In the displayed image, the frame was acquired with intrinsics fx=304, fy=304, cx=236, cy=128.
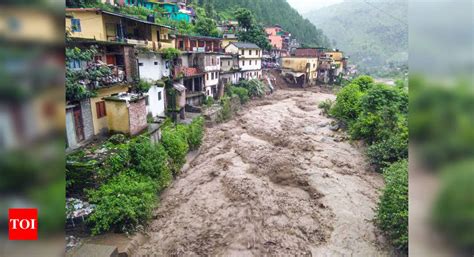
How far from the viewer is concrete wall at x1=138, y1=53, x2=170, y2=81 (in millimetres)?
17641

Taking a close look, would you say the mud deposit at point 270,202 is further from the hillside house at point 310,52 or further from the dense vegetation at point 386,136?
the hillside house at point 310,52

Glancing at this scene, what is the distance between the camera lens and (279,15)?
73.6 meters

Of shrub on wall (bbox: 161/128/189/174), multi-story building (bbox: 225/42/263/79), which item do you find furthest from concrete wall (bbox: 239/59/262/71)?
shrub on wall (bbox: 161/128/189/174)

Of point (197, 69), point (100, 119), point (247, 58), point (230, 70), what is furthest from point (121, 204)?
point (247, 58)

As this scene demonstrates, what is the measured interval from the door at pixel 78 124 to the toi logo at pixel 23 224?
439 inches

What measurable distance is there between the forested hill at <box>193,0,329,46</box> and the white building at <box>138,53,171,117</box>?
134 ft

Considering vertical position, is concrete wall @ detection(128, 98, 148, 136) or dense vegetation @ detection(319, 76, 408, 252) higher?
concrete wall @ detection(128, 98, 148, 136)

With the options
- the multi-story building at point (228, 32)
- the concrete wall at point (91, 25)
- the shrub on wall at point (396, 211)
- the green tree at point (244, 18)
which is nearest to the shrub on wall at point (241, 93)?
the multi-story building at point (228, 32)

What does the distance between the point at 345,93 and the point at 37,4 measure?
2489 cm

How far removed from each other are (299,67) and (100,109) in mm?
34428

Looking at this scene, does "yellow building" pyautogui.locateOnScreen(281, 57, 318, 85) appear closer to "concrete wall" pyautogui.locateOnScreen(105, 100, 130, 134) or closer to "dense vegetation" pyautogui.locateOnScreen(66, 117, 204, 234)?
"dense vegetation" pyautogui.locateOnScreen(66, 117, 204, 234)

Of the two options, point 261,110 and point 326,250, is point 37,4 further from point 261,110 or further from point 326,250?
point 261,110

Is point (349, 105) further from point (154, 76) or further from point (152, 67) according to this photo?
point (152, 67)

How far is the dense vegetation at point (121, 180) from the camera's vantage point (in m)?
9.76
